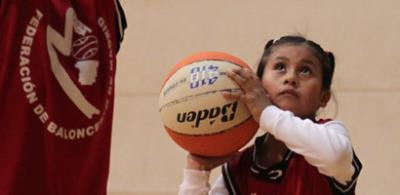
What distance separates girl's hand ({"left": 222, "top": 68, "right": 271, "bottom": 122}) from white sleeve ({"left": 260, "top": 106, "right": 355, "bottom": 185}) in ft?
0.05

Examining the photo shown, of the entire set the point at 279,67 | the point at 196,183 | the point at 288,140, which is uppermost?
the point at 279,67

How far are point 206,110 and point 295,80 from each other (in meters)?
0.16

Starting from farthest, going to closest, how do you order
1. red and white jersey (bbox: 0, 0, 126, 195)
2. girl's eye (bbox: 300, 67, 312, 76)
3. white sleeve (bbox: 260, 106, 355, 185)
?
girl's eye (bbox: 300, 67, 312, 76), white sleeve (bbox: 260, 106, 355, 185), red and white jersey (bbox: 0, 0, 126, 195)

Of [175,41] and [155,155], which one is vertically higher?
[175,41]

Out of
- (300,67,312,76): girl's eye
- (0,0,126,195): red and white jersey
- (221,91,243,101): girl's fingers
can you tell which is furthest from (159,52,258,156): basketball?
(0,0,126,195): red and white jersey

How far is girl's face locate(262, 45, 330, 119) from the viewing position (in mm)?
1271

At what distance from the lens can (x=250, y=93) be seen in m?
1.24

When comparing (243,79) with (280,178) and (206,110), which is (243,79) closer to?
(206,110)

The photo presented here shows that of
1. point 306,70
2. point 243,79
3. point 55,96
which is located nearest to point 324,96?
point 306,70

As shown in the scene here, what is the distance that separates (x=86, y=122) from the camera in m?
1.01

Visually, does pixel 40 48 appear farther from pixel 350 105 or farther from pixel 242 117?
pixel 350 105

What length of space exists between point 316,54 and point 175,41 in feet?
3.51

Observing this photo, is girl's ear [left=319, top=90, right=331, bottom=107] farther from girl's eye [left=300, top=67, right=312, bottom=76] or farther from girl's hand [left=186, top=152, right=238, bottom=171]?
girl's hand [left=186, top=152, right=238, bottom=171]

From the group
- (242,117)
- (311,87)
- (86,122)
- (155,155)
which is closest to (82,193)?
(86,122)
